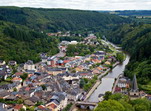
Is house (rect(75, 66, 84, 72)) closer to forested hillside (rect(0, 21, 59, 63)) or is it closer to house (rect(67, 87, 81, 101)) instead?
forested hillside (rect(0, 21, 59, 63))

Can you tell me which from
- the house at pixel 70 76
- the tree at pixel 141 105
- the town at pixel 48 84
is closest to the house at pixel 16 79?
the town at pixel 48 84

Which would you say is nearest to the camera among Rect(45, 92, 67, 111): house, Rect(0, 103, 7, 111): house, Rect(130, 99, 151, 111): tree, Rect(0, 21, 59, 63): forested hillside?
Rect(130, 99, 151, 111): tree

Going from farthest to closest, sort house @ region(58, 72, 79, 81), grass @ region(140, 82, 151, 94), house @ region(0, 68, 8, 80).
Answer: house @ region(58, 72, 79, 81)
house @ region(0, 68, 8, 80)
grass @ region(140, 82, 151, 94)

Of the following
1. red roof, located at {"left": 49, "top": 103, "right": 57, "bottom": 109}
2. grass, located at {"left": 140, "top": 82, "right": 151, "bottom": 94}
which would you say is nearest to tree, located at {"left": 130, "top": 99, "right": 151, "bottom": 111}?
grass, located at {"left": 140, "top": 82, "right": 151, "bottom": 94}

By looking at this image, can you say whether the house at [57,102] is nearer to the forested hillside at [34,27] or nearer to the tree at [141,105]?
the tree at [141,105]

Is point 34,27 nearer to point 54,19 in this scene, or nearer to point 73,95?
point 54,19

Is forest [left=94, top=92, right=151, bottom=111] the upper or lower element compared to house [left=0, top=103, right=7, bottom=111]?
upper
